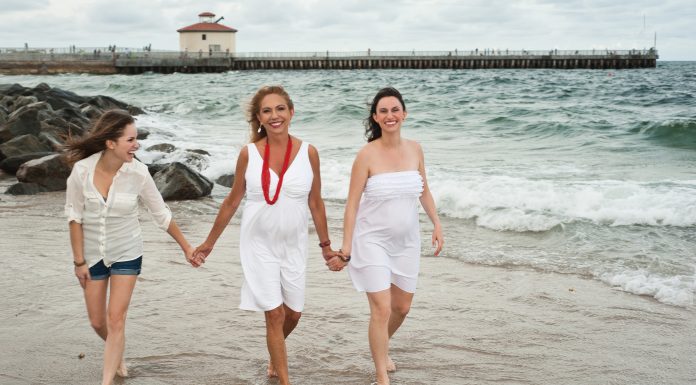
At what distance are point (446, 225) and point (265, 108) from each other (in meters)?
5.33

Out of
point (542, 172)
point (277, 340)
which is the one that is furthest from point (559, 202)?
point (277, 340)

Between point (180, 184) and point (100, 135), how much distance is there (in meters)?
6.37

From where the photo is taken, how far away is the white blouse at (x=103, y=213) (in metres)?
3.80

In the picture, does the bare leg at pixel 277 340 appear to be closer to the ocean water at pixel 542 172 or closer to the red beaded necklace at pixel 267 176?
the red beaded necklace at pixel 267 176

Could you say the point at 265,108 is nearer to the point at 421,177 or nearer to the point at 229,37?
the point at 421,177

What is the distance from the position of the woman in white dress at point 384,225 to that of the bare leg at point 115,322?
105 centimetres

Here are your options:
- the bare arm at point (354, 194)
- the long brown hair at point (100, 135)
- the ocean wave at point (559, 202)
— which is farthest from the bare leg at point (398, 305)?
the ocean wave at point (559, 202)

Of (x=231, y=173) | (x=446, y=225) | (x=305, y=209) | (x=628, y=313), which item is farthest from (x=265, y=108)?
(x=231, y=173)

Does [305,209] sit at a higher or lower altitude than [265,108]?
lower

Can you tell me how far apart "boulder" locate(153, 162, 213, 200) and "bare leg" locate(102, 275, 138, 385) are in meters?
6.22

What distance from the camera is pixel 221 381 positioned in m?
4.11

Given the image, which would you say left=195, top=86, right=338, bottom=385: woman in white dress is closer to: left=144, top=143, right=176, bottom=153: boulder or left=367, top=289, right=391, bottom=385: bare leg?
left=367, top=289, right=391, bottom=385: bare leg

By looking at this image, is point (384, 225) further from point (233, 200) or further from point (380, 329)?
point (233, 200)

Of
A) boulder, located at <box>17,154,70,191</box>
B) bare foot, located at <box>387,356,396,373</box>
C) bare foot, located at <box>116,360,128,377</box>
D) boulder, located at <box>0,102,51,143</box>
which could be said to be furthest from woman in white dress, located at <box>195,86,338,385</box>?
boulder, located at <box>0,102,51,143</box>
